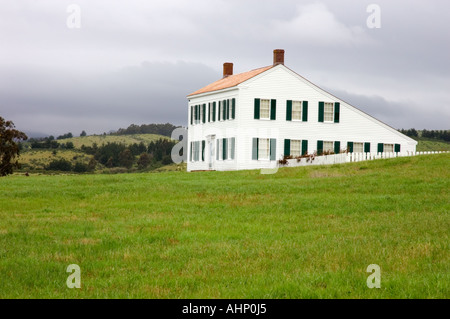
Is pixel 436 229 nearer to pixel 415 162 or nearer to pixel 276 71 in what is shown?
pixel 415 162

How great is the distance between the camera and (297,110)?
42125 mm

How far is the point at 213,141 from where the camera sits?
145 feet

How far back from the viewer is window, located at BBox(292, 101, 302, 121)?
4203 cm

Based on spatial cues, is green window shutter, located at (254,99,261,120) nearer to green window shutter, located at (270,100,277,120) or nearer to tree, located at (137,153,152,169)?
green window shutter, located at (270,100,277,120)

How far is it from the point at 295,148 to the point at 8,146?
84.5ft

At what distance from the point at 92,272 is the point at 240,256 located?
8.40ft

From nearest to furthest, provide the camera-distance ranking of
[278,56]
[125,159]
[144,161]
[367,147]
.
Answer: [278,56] < [367,147] < [125,159] < [144,161]

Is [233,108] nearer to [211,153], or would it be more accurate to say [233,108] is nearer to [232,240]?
[211,153]

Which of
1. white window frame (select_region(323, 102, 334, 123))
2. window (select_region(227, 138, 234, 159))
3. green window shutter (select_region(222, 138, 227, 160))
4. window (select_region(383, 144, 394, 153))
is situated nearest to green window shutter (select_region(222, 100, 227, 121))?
green window shutter (select_region(222, 138, 227, 160))

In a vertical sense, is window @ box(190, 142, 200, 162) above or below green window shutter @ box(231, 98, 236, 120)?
below

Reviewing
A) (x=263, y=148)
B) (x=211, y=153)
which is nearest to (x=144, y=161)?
(x=211, y=153)

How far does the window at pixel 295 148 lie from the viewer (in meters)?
41.9

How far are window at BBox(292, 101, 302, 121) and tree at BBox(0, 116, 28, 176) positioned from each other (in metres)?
24.3

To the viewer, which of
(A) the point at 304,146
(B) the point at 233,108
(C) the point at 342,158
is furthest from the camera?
(A) the point at 304,146
